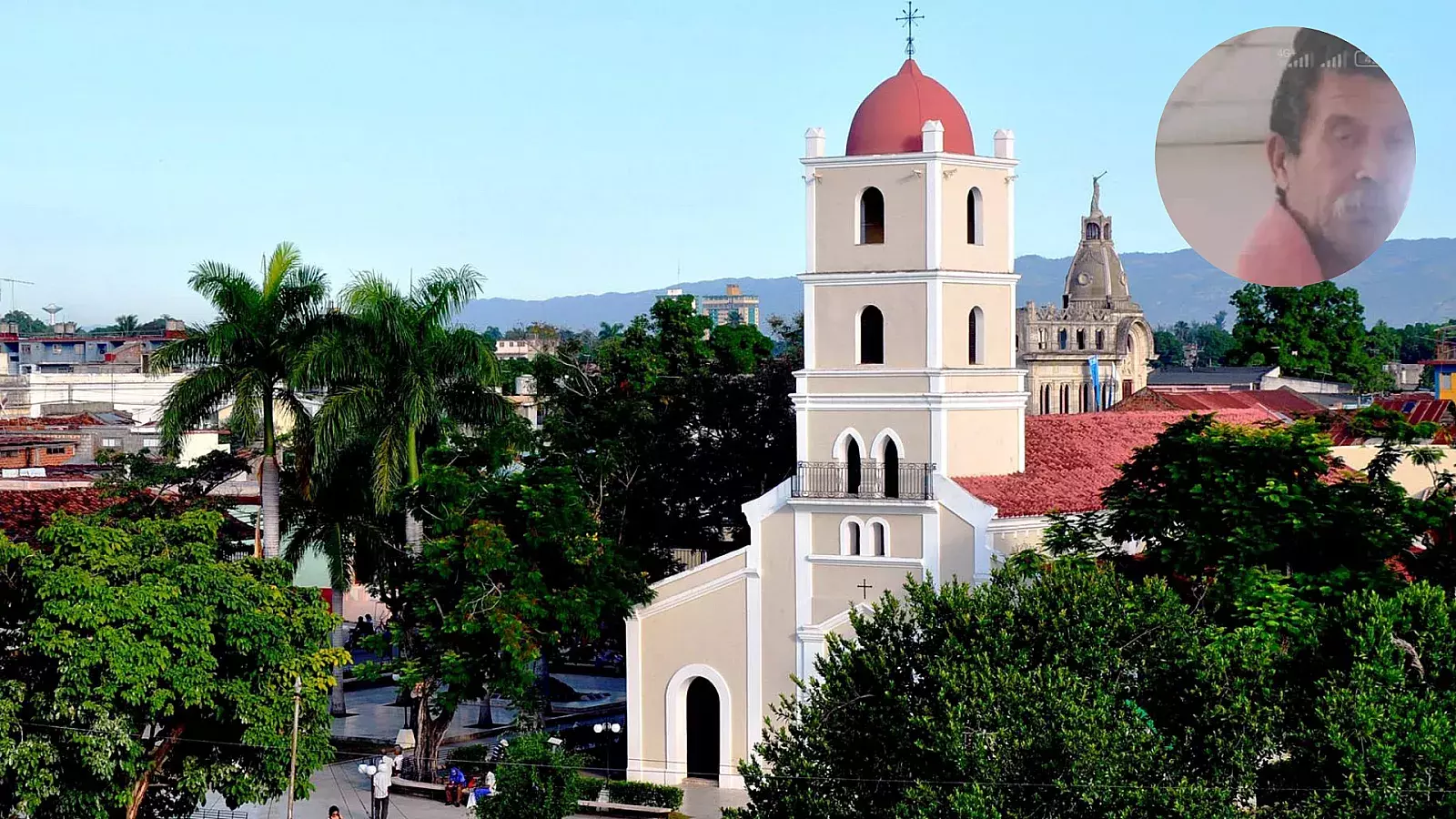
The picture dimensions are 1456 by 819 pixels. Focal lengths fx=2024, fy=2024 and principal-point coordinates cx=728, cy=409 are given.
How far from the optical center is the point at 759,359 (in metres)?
47.8

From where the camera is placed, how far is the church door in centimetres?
3669

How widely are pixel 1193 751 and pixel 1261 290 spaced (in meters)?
77.8

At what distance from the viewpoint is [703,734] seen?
36781mm

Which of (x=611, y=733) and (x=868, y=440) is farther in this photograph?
(x=611, y=733)

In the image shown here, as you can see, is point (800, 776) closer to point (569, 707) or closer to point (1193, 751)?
point (1193, 751)

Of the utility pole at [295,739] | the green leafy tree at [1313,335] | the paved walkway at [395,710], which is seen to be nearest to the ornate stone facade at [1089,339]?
the green leafy tree at [1313,335]

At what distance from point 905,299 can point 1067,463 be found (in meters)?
4.82

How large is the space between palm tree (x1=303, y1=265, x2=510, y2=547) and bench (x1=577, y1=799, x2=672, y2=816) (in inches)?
246

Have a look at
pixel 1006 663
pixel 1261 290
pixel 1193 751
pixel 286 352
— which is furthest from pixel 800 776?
pixel 1261 290

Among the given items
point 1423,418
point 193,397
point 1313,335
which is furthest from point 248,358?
point 1313,335

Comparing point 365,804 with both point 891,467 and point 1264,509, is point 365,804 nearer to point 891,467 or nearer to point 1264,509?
point 891,467

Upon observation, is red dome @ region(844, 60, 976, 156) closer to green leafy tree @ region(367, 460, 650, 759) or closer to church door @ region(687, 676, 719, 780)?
green leafy tree @ region(367, 460, 650, 759)

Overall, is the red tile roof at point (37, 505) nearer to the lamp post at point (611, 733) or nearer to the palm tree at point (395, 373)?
the palm tree at point (395, 373)

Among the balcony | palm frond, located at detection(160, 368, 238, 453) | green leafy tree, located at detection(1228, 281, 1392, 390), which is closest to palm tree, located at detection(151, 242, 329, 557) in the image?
palm frond, located at detection(160, 368, 238, 453)
